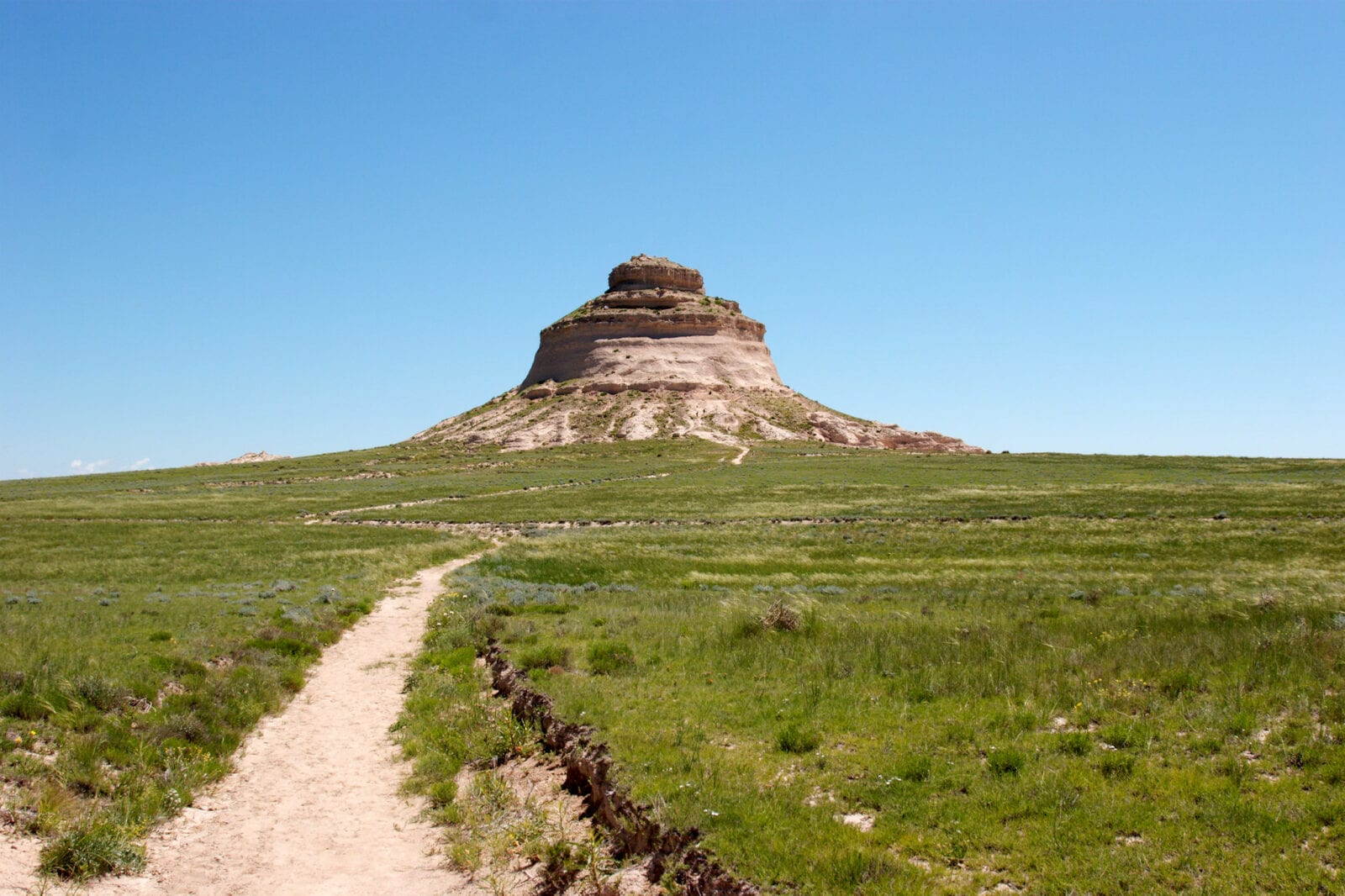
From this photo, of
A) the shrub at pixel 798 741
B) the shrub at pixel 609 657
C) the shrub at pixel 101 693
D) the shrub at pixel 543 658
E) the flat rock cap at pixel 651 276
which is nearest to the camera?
the shrub at pixel 798 741

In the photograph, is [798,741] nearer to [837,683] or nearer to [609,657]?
[837,683]

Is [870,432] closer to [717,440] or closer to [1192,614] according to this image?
[717,440]

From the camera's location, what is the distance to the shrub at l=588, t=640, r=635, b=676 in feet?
48.6

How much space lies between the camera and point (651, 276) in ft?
470

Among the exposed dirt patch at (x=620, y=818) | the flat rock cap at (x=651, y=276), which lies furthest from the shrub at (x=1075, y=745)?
the flat rock cap at (x=651, y=276)

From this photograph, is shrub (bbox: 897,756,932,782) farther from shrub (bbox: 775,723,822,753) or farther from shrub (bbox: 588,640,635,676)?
shrub (bbox: 588,640,635,676)

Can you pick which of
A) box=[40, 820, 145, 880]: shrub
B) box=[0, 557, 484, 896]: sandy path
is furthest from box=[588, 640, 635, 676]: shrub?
box=[40, 820, 145, 880]: shrub

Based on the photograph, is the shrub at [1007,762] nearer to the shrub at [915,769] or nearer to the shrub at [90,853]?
the shrub at [915,769]

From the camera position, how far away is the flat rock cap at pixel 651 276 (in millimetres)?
143000

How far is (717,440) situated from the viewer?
343 feet

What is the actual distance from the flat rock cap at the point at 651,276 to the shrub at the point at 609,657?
12927cm

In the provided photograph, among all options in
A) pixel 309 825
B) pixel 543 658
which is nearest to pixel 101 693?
pixel 309 825

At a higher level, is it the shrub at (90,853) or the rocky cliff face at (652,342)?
the rocky cliff face at (652,342)

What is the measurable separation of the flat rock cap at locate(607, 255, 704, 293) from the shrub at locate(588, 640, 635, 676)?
129 m
